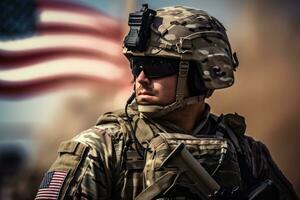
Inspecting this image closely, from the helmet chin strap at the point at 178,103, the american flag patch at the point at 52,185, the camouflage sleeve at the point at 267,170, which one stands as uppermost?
the helmet chin strap at the point at 178,103

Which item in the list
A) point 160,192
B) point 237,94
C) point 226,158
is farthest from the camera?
point 237,94

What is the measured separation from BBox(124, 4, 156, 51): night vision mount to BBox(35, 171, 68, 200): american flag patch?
0.43m

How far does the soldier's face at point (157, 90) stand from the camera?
2238mm

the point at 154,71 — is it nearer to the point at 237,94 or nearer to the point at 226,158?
the point at 226,158

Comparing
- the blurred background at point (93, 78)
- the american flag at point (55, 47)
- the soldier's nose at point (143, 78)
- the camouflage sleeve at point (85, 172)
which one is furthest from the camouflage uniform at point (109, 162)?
the american flag at point (55, 47)

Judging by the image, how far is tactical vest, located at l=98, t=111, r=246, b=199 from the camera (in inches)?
84.7

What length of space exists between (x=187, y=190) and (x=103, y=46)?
2909 millimetres

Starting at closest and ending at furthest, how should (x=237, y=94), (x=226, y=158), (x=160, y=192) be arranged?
(x=160, y=192) < (x=226, y=158) < (x=237, y=94)

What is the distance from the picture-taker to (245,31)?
4820 mm

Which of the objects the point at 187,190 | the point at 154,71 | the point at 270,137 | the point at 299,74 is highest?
the point at 154,71

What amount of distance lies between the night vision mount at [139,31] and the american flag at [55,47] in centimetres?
261

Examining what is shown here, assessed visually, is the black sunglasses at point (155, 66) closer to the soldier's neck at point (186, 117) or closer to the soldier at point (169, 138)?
the soldier at point (169, 138)

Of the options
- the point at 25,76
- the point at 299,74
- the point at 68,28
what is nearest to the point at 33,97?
the point at 25,76

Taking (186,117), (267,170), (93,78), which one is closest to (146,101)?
(186,117)
